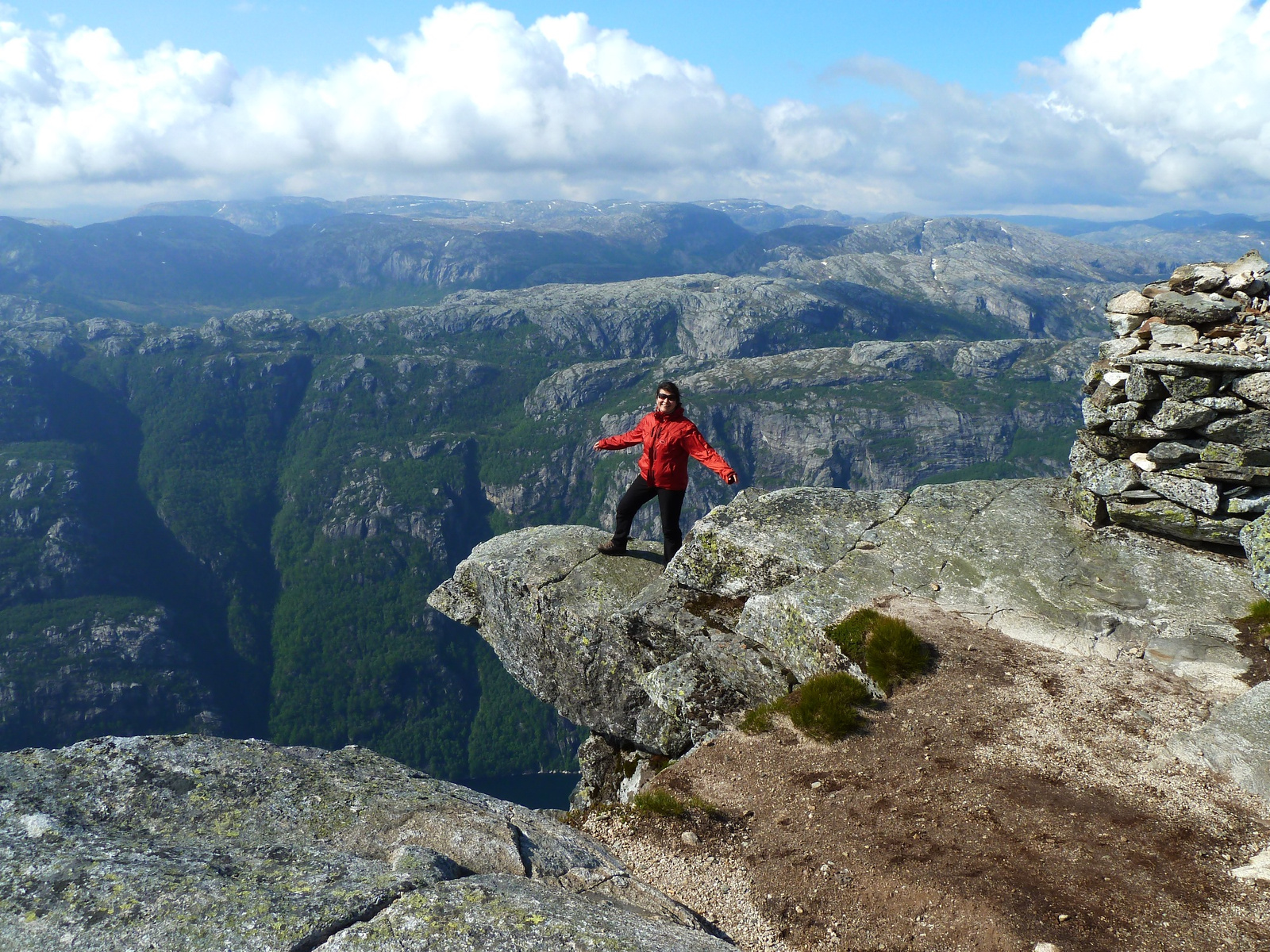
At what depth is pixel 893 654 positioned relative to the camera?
15141mm

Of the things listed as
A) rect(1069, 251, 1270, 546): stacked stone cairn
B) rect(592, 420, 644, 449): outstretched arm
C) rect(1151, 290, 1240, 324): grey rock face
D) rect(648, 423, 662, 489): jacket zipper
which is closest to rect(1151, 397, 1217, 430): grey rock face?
rect(1069, 251, 1270, 546): stacked stone cairn

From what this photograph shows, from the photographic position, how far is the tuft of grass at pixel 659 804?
40.2ft

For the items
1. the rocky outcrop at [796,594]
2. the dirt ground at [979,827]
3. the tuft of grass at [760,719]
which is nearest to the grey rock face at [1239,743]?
the dirt ground at [979,827]

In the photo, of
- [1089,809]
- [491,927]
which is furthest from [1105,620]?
[491,927]

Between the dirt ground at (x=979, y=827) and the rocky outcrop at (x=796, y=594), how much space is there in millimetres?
2145

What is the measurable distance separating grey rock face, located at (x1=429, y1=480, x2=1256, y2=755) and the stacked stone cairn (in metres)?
1.02

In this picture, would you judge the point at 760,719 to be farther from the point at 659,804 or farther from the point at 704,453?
the point at 704,453

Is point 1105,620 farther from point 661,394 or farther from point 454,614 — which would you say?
point 454,614

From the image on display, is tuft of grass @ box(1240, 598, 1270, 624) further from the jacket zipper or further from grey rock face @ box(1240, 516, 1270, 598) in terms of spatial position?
the jacket zipper

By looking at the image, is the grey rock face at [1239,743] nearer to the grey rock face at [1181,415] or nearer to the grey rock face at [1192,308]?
the grey rock face at [1181,415]

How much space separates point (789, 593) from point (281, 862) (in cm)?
1335

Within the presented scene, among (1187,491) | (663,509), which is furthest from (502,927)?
(1187,491)

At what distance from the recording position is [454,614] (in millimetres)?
26141

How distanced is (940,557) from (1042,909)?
11714 mm
